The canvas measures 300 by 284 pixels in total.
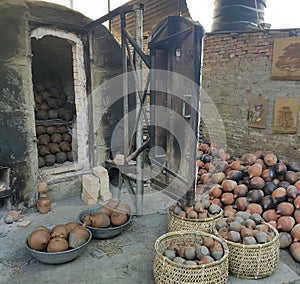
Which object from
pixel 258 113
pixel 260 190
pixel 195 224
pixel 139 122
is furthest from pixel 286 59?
pixel 195 224

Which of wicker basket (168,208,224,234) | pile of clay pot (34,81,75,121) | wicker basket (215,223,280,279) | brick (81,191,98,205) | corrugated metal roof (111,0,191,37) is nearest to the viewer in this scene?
wicker basket (215,223,280,279)

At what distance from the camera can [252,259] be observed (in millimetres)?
2893

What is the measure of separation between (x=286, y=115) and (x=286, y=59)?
100 cm

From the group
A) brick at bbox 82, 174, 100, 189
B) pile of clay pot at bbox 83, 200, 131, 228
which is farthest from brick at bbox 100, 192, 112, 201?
pile of clay pot at bbox 83, 200, 131, 228

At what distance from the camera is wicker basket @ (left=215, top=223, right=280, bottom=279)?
2.89 metres

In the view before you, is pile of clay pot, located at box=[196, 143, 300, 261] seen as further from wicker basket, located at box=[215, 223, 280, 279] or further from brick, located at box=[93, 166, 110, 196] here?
brick, located at box=[93, 166, 110, 196]

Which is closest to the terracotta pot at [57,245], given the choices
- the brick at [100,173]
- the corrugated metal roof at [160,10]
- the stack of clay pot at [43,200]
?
the stack of clay pot at [43,200]

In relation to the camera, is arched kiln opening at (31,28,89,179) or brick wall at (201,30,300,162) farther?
brick wall at (201,30,300,162)

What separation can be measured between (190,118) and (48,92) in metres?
4.12

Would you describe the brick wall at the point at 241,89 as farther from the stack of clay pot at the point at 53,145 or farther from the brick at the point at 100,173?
the stack of clay pot at the point at 53,145

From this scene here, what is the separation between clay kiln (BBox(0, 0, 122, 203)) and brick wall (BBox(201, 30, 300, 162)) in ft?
7.56

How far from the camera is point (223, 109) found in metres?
6.29

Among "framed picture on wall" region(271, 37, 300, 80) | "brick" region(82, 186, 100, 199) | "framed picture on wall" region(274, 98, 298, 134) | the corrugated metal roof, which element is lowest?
"brick" region(82, 186, 100, 199)

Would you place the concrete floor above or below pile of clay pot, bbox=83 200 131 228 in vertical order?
below
